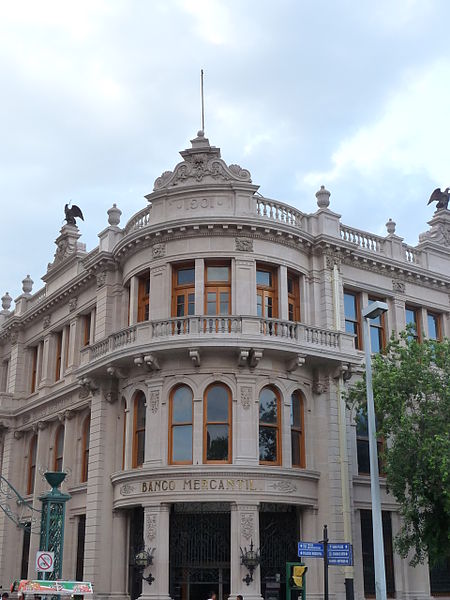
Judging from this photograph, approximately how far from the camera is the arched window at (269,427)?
2870 cm

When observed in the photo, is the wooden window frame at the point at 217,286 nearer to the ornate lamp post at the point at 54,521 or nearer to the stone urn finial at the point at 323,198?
the stone urn finial at the point at 323,198

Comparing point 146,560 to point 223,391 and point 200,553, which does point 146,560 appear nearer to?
point 200,553

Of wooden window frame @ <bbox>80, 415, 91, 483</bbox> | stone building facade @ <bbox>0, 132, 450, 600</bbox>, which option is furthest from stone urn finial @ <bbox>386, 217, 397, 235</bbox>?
wooden window frame @ <bbox>80, 415, 91, 483</bbox>

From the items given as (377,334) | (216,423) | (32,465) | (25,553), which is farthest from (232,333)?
(25,553)

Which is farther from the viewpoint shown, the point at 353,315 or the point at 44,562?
the point at 353,315

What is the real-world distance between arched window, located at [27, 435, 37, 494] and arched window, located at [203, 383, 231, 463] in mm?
15602

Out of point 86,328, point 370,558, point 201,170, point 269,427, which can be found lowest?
point 370,558

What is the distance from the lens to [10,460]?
42438 mm

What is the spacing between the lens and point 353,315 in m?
33.8

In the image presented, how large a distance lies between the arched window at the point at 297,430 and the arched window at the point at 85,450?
10103 mm

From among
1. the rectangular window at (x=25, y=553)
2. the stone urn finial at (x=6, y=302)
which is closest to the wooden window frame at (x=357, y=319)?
the rectangular window at (x=25, y=553)

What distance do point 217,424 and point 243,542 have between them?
414cm

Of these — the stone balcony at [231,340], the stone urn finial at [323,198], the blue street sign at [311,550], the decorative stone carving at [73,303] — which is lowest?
the blue street sign at [311,550]

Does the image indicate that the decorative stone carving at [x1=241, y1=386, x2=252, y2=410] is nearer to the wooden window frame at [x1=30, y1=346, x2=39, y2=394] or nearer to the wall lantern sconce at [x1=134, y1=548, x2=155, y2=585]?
the wall lantern sconce at [x1=134, y1=548, x2=155, y2=585]
